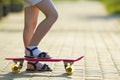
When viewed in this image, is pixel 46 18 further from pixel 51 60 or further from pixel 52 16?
pixel 51 60

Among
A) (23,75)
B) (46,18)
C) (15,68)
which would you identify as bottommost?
(23,75)

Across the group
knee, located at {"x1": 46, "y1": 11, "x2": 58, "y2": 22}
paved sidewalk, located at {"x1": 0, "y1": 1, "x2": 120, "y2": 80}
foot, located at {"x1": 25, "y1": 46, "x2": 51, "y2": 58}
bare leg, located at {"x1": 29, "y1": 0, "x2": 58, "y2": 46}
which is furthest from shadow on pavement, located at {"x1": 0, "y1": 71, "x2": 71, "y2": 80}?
knee, located at {"x1": 46, "y1": 11, "x2": 58, "y2": 22}

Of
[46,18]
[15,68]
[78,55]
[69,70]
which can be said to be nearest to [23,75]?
[15,68]

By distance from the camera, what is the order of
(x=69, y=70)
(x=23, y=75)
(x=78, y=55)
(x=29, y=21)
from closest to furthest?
(x=23, y=75) → (x=69, y=70) → (x=29, y=21) → (x=78, y=55)

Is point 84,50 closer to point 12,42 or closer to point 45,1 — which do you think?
point 12,42

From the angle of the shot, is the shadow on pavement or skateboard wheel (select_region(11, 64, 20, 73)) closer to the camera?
the shadow on pavement

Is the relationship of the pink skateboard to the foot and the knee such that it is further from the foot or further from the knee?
the knee

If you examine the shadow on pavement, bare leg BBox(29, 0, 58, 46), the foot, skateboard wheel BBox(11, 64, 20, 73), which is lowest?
the shadow on pavement

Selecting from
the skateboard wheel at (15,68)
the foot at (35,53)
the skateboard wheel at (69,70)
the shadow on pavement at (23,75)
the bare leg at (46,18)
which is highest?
the bare leg at (46,18)

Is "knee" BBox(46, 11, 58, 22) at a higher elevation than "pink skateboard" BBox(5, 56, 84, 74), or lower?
higher

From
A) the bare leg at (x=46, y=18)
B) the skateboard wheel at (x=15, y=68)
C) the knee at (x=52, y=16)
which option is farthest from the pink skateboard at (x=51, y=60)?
the knee at (x=52, y=16)

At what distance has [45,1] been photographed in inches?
257

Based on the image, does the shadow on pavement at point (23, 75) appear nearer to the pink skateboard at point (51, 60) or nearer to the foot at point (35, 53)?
the pink skateboard at point (51, 60)

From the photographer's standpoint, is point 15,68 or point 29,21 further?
point 29,21
